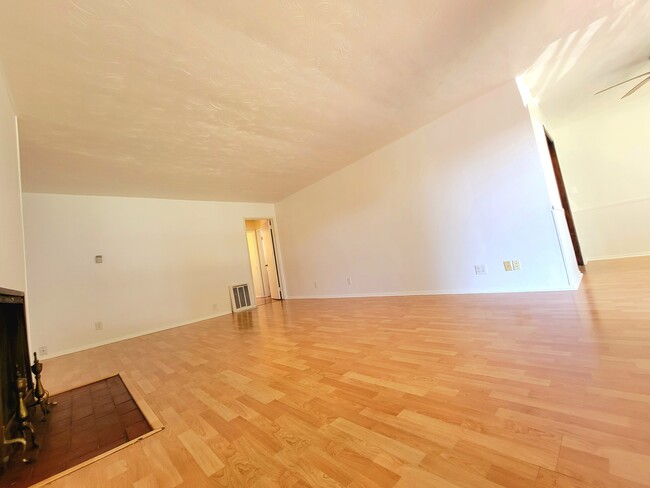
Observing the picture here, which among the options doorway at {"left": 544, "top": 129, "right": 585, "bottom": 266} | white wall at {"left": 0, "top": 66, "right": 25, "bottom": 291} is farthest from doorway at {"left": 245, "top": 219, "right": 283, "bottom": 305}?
doorway at {"left": 544, "top": 129, "right": 585, "bottom": 266}

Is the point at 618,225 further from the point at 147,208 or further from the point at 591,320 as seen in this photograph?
the point at 147,208

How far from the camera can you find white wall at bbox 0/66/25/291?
1583mm

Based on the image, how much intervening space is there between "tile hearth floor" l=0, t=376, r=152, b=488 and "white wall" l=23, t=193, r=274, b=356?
87.4 inches

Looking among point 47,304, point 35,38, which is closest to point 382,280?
point 35,38

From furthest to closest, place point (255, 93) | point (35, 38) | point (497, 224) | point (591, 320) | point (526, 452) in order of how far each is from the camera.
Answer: point (497, 224), point (255, 93), point (591, 320), point (35, 38), point (526, 452)

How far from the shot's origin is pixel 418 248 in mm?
3996

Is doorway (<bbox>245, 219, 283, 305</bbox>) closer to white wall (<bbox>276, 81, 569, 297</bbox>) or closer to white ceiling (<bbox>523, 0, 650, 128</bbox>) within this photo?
white wall (<bbox>276, 81, 569, 297</bbox>)

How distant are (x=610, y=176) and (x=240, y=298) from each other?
721 centimetres

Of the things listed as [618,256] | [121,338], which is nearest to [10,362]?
[121,338]

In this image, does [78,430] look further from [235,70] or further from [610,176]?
[610,176]

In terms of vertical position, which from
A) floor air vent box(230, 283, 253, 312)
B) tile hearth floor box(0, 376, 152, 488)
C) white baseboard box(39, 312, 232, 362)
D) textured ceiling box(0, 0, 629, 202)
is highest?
textured ceiling box(0, 0, 629, 202)

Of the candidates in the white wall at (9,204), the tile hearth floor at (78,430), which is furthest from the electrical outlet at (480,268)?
the white wall at (9,204)

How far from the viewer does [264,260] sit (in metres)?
7.45

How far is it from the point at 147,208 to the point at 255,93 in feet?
11.8
